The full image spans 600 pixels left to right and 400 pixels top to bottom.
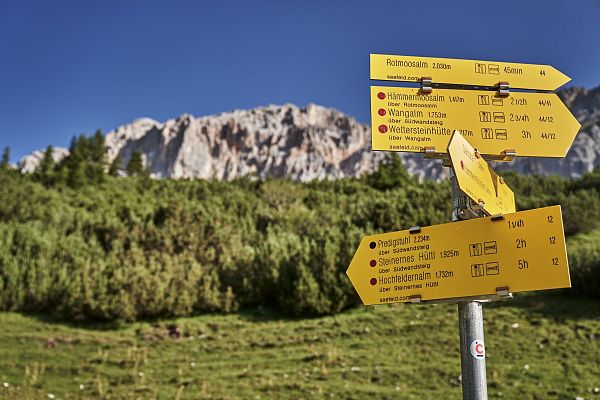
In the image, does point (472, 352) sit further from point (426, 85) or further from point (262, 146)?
point (262, 146)

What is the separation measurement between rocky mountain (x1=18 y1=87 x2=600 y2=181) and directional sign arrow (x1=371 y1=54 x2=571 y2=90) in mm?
125895

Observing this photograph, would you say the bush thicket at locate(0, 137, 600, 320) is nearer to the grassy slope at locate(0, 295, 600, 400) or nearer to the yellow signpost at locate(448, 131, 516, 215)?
the grassy slope at locate(0, 295, 600, 400)

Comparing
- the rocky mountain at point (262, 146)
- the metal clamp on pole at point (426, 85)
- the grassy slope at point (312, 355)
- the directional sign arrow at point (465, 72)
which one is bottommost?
the grassy slope at point (312, 355)

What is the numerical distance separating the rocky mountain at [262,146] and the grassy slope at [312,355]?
116 metres

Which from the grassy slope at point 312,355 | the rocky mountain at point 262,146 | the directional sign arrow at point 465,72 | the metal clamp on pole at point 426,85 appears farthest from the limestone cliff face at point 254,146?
the metal clamp on pole at point 426,85

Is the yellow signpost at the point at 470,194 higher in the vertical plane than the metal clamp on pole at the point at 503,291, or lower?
higher

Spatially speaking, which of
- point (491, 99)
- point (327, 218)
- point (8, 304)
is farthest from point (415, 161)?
point (491, 99)

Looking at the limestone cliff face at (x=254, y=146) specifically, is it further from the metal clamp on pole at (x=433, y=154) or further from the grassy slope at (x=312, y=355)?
the metal clamp on pole at (x=433, y=154)

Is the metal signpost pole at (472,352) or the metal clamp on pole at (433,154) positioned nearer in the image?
the metal signpost pole at (472,352)

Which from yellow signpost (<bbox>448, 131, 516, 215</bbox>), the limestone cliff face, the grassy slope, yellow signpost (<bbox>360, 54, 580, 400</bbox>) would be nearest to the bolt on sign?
yellow signpost (<bbox>360, 54, 580, 400</bbox>)

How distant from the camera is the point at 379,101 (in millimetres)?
2682

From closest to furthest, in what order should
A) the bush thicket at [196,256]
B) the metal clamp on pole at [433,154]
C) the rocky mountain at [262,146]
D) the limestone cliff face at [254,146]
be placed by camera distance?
the metal clamp on pole at [433,154]
the bush thicket at [196,256]
the rocky mountain at [262,146]
the limestone cliff face at [254,146]

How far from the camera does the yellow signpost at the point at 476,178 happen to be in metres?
2.19

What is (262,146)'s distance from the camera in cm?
14100
